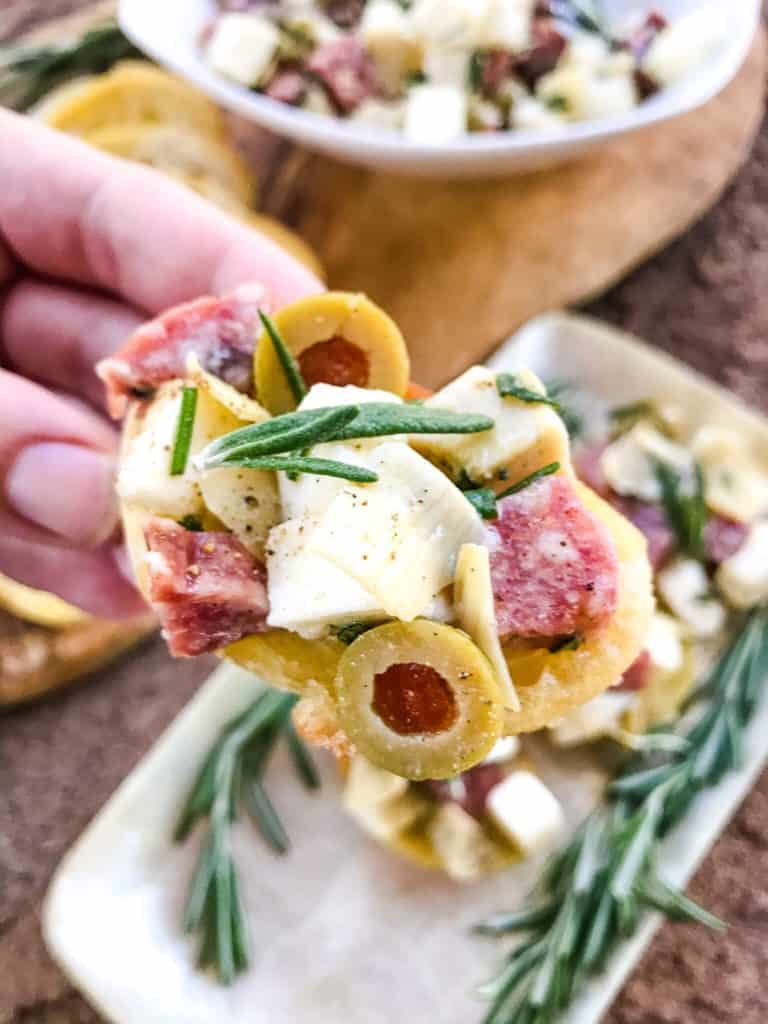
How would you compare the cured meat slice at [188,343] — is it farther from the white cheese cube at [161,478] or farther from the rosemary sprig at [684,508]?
the rosemary sprig at [684,508]

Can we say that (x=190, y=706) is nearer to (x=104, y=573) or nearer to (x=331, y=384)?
(x=104, y=573)

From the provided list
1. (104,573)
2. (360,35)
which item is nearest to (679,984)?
(104,573)

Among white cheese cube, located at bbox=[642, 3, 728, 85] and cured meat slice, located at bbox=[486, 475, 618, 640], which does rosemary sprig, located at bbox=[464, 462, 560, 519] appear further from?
white cheese cube, located at bbox=[642, 3, 728, 85]

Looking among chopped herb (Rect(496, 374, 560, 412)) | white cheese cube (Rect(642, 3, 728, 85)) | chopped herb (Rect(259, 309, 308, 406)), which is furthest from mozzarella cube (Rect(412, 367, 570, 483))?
white cheese cube (Rect(642, 3, 728, 85))

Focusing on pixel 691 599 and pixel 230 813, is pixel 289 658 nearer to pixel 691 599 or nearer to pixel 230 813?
pixel 230 813

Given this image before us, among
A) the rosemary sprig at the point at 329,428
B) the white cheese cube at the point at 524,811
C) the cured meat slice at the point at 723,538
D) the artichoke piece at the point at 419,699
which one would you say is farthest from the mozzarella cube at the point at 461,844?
the rosemary sprig at the point at 329,428

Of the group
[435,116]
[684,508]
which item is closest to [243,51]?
[435,116]
